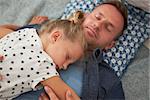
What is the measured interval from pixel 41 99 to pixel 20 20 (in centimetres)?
55

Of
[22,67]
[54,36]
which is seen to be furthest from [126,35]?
[22,67]

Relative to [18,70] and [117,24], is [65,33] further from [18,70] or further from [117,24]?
[117,24]

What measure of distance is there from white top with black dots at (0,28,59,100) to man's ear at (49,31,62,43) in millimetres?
47

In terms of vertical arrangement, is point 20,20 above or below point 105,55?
above

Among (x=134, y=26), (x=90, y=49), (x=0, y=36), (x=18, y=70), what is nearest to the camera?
(x=18, y=70)

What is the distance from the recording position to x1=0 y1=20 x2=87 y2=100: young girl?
1104 mm

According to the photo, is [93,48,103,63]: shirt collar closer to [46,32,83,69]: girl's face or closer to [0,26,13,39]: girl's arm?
[46,32,83,69]: girl's face

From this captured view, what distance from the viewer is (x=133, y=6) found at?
1557mm

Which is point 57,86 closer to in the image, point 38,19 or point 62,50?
point 62,50

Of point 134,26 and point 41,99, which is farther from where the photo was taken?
point 134,26

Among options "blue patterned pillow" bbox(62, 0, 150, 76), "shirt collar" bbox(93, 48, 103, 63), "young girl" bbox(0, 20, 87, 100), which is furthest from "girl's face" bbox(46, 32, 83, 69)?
"blue patterned pillow" bbox(62, 0, 150, 76)

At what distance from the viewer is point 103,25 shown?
1429mm

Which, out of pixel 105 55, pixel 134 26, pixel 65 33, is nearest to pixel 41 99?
pixel 65 33

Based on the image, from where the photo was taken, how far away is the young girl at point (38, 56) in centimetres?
110
